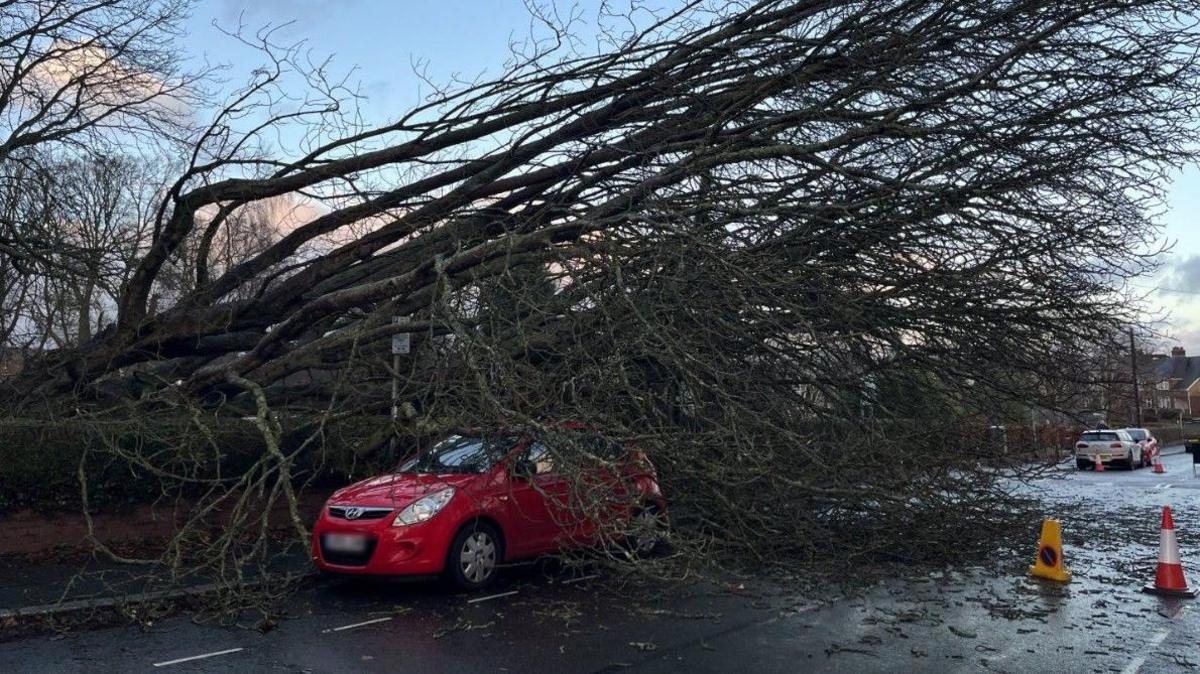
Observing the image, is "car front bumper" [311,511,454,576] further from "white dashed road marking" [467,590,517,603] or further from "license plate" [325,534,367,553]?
"white dashed road marking" [467,590,517,603]

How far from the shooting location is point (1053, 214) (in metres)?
9.06

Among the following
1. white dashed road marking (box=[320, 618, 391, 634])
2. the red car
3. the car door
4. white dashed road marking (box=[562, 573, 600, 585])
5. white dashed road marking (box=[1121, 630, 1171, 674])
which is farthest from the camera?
white dashed road marking (box=[562, 573, 600, 585])

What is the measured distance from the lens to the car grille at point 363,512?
8336 mm

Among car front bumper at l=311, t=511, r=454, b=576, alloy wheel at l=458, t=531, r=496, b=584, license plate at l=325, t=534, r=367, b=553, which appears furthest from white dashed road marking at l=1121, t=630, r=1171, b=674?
license plate at l=325, t=534, r=367, b=553

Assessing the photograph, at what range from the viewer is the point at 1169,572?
8727 mm

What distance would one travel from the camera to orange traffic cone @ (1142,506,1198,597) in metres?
8.66

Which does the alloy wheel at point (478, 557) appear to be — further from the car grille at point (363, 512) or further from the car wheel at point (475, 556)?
the car grille at point (363, 512)

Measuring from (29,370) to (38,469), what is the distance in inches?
136

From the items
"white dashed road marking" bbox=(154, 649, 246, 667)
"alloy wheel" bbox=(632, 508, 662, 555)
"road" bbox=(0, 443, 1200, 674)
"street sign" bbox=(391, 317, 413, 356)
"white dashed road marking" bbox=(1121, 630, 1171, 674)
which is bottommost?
"white dashed road marking" bbox=(1121, 630, 1171, 674)

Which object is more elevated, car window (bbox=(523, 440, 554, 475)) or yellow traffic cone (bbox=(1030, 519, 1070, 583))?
car window (bbox=(523, 440, 554, 475))

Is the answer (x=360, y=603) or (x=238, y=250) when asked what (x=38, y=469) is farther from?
(x=238, y=250)

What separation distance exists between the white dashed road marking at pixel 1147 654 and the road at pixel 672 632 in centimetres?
2

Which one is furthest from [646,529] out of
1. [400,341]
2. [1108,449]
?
[1108,449]

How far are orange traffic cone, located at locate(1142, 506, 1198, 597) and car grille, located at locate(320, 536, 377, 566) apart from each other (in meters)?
7.12
